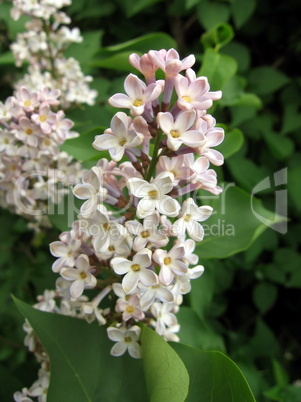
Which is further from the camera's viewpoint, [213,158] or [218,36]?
[218,36]

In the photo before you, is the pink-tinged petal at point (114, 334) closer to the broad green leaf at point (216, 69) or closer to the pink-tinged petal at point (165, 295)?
the pink-tinged petal at point (165, 295)

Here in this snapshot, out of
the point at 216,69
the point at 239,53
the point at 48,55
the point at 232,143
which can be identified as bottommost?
the point at 232,143

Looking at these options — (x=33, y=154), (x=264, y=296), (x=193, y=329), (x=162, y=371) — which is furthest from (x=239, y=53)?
(x=162, y=371)

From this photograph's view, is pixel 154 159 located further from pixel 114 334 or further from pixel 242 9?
pixel 242 9

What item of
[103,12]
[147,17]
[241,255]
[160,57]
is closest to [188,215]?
[160,57]

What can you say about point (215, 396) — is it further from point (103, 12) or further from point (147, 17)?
point (147, 17)

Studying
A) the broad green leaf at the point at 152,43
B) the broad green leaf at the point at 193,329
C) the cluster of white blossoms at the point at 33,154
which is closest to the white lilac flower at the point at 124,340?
the broad green leaf at the point at 193,329

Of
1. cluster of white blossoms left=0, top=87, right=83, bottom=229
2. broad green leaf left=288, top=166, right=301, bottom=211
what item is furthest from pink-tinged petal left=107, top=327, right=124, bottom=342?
broad green leaf left=288, top=166, right=301, bottom=211
